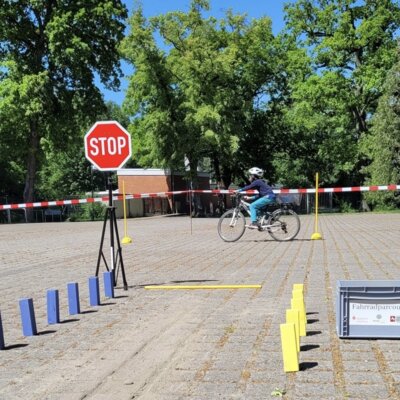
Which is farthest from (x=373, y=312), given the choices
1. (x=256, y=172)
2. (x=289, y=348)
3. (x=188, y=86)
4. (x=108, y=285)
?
(x=188, y=86)

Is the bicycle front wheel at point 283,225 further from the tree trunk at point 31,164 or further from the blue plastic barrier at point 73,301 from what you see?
the tree trunk at point 31,164

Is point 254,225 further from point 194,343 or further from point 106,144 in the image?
point 194,343

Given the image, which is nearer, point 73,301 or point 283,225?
point 73,301

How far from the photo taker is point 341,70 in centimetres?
4138

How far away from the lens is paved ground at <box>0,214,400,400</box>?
3881mm

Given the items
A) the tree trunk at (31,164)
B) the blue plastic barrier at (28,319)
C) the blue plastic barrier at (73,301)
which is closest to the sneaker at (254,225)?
the blue plastic barrier at (73,301)

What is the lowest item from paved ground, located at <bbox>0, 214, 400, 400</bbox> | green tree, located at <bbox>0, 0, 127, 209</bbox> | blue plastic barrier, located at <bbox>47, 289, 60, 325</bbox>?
paved ground, located at <bbox>0, 214, 400, 400</bbox>

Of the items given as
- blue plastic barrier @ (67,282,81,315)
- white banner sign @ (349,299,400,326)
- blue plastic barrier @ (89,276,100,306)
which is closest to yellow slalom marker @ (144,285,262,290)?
blue plastic barrier @ (89,276,100,306)

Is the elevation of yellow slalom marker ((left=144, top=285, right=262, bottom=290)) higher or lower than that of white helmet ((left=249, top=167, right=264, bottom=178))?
lower

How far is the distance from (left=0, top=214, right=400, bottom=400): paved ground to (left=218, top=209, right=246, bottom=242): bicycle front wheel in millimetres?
3988

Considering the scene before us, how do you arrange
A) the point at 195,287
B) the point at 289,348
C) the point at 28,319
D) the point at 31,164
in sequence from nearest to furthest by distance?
the point at 289,348
the point at 28,319
the point at 195,287
the point at 31,164

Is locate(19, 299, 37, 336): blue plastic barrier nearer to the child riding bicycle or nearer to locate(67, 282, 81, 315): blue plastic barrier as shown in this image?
locate(67, 282, 81, 315): blue plastic barrier

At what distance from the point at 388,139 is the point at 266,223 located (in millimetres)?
24701

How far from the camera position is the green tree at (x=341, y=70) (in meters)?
Answer: 39.7
